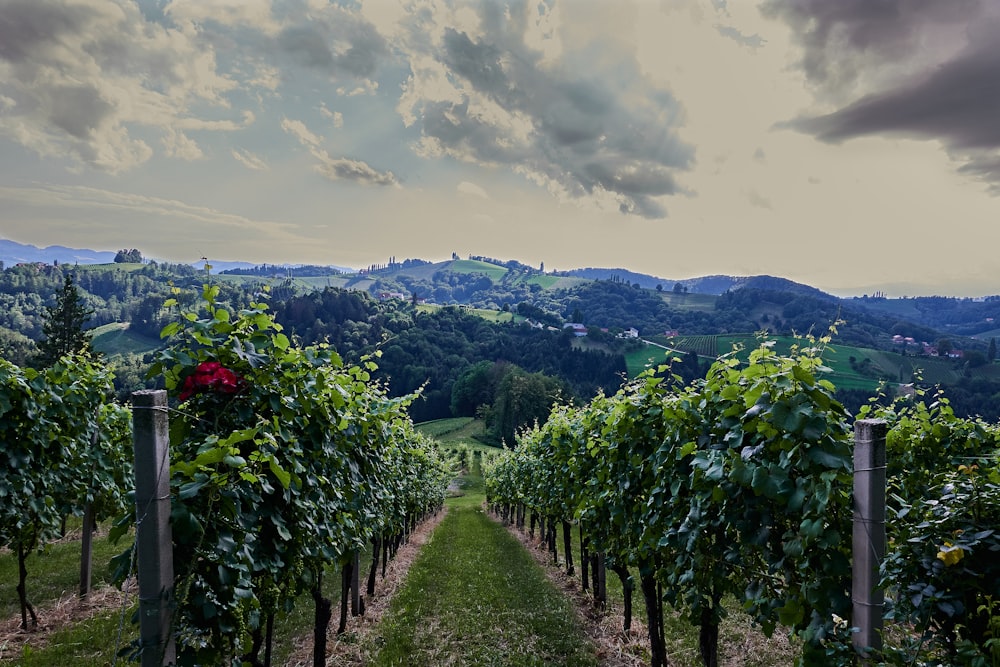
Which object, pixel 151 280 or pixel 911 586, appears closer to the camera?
pixel 911 586

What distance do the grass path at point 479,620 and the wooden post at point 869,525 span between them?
216 inches

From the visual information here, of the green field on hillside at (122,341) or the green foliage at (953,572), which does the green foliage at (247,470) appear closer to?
the green foliage at (953,572)

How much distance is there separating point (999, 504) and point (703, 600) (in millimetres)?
2566

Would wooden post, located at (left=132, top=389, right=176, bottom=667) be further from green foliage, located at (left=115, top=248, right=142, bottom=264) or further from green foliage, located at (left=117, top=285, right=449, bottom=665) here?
green foliage, located at (left=115, top=248, right=142, bottom=264)

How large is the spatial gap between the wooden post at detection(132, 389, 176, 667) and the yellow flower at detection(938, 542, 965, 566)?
345 centimetres

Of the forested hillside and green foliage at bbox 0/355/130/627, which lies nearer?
green foliage at bbox 0/355/130/627

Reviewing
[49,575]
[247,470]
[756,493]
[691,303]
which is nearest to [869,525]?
[756,493]

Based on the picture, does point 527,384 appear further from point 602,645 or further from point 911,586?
point 911,586

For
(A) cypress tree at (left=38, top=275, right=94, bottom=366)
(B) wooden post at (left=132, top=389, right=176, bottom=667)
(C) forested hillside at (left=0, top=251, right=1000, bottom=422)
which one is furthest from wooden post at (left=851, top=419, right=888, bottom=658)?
(C) forested hillside at (left=0, top=251, right=1000, bottom=422)

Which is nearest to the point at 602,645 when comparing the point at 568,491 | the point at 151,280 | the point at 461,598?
the point at 568,491

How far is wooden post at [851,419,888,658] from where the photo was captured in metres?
2.55

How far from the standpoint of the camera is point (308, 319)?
12056 centimetres

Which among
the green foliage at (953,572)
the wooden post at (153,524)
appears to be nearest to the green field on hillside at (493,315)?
the wooden post at (153,524)

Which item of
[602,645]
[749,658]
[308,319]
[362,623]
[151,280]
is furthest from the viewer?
[151,280]
